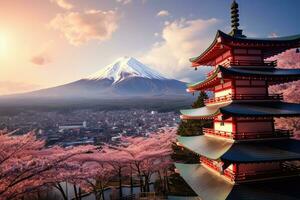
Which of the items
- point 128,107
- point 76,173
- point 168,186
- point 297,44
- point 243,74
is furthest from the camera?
point 128,107

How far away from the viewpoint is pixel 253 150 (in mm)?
11797

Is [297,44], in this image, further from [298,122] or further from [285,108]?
[298,122]

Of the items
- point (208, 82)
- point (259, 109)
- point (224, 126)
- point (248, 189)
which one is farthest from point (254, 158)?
point (208, 82)

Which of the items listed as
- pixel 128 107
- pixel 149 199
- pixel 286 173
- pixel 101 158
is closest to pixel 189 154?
pixel 149 199

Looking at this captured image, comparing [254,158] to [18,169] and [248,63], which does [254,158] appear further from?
[18,169]

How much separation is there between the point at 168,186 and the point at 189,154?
6730 mm

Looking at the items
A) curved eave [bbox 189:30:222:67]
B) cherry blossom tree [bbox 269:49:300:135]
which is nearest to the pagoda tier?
curved eave [bbox 189:30:222:67]

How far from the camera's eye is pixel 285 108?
1284cm

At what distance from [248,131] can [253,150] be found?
4.16ft

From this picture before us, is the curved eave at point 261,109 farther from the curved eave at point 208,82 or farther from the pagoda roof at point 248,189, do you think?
the pagoda roof at point 248,189

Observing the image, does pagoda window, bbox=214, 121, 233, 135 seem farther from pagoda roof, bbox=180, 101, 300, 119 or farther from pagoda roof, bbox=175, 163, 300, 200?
pagoda roof, bbox=175, 163, 300, 200

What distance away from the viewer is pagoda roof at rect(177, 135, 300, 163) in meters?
11.1

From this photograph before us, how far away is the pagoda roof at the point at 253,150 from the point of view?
36.4ft

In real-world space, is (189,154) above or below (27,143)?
below
